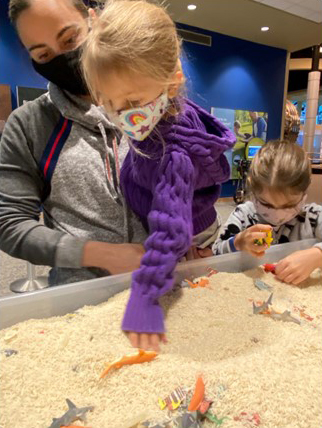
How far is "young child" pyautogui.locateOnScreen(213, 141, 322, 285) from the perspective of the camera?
2.58ft

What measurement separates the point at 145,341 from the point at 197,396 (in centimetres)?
12

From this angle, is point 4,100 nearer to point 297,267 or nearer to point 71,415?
point 297,267

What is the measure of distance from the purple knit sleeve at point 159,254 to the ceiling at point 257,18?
11.7ft

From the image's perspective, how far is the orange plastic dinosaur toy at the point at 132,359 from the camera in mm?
437

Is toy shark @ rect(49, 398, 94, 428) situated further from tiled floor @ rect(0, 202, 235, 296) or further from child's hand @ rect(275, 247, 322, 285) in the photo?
tiled floor @ rect(0, 202, 235, 296)

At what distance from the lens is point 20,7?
616mm

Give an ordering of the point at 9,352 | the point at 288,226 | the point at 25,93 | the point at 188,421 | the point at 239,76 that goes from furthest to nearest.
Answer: the point at 239,76, the point at 25,93, the point at 288,226, the point at 9,352, the point at 188,421

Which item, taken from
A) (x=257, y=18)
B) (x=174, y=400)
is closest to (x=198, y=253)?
(x=174, y=400)

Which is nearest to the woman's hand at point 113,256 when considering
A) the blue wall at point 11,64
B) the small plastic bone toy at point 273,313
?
the small plastic bone toy at point 273,313

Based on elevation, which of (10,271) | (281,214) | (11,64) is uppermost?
(11,64)

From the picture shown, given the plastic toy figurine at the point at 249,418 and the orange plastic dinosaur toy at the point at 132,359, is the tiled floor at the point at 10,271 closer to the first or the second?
the orange plastic dinosaur toy at the point at 132,359

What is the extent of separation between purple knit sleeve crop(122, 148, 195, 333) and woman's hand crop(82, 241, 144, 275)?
0.12 metres

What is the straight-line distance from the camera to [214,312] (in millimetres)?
599

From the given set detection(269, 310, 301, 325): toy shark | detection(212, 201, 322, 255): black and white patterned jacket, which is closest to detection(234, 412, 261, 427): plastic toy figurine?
detection(269, 310, 301, 325): toy shark
